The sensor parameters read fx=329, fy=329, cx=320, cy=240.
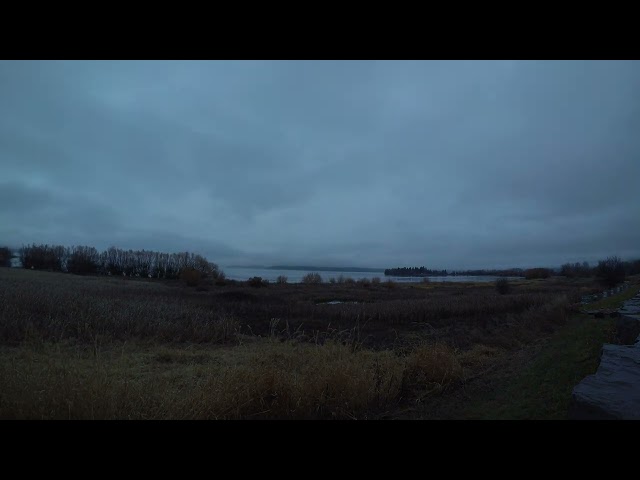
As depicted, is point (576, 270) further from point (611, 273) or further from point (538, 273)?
point (611, 273)

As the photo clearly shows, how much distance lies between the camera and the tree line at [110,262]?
85.8 metres

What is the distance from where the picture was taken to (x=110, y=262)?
93312 millimetres

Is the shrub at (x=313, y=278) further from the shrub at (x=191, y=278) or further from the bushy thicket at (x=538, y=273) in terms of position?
the bushy thicket at (x=538, y=273)

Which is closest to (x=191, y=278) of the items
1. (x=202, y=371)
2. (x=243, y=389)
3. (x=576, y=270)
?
(x=202, y=371)

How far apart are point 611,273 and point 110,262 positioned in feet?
354

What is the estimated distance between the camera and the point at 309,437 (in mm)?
2520

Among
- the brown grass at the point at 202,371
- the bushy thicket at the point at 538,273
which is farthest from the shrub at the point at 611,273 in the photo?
the bushy thicket at the point at 538,273

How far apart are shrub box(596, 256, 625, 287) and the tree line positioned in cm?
7237

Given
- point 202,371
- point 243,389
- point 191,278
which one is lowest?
point 202,371

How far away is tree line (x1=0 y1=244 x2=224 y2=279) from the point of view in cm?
8575

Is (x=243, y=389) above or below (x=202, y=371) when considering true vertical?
above

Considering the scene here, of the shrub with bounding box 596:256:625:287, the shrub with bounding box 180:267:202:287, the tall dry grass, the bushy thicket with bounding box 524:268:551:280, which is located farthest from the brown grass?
the bushy thicket with bounding box 524:268:551:280

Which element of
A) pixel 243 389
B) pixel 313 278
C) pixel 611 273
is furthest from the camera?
pixel 313 278
